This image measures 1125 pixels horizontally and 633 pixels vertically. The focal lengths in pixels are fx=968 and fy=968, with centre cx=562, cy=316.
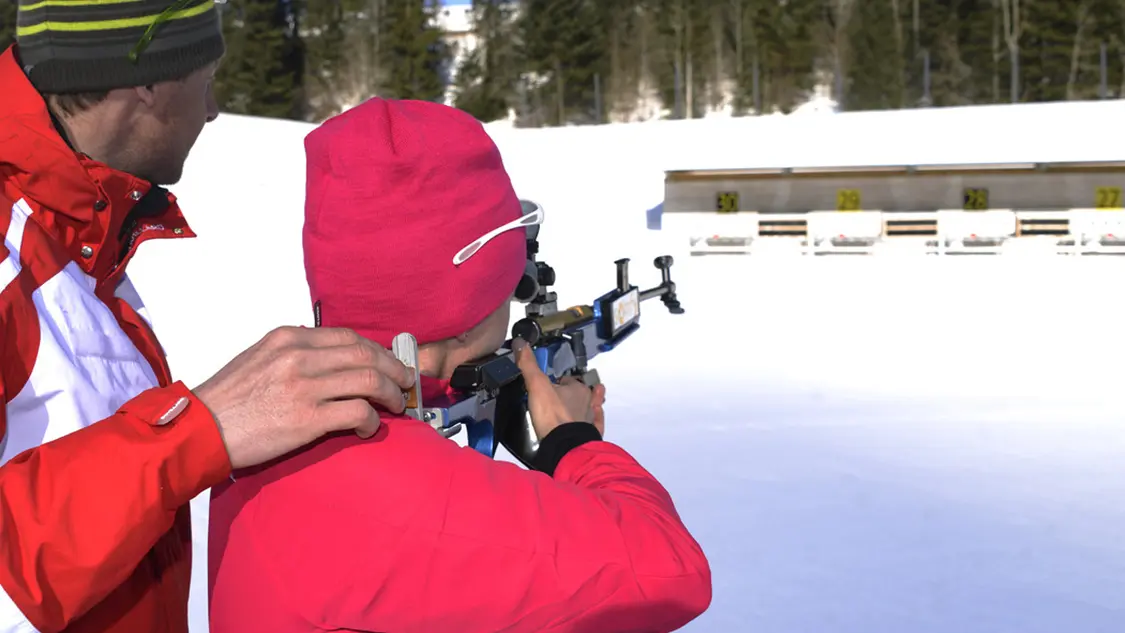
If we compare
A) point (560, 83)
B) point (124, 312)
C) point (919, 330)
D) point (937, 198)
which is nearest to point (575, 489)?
point (124, 312)

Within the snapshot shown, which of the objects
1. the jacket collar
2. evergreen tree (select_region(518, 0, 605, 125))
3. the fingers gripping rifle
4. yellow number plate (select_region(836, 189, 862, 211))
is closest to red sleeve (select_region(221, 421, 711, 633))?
the fingers gripping rifle

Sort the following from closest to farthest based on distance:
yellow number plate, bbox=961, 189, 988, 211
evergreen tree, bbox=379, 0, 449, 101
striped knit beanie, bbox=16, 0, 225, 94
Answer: striped knit beanie, bbox=16, 0, 225, 94, yellow number plate, bbox=961, 189, 988, 211, evergreen tree, bbox=379, 0, 449, 101

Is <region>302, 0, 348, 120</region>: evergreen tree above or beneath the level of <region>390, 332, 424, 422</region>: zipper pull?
above

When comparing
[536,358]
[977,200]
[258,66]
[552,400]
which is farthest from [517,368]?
[258,66]

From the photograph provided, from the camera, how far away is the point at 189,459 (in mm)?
990

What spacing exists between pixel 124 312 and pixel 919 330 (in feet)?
25.9

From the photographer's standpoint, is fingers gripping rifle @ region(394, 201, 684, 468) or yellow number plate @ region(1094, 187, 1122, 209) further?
yellow number plate @ region(1094, 187, 1122, 209)

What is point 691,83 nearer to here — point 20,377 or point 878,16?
point 878,16

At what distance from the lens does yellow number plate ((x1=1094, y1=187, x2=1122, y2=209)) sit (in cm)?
1392

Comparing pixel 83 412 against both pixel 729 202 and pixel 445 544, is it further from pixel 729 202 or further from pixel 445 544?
pixel 729 202

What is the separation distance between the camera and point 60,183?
1309mm

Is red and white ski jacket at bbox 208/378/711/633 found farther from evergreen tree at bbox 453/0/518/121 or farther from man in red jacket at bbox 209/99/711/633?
evergreen tree at bbox 453/0/518/121

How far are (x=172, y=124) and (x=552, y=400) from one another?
0.75 metres

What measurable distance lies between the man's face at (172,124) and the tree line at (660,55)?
125 feet
